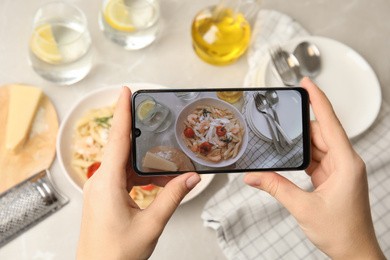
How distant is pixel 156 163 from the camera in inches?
25.3

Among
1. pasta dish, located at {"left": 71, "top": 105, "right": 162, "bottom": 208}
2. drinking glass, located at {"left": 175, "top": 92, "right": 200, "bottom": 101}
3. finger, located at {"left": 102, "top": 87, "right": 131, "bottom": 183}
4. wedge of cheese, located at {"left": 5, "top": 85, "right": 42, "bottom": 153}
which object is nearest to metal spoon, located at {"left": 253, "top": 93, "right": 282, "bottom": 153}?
drinking glass, located at {"left": 175, "top": 92, "right": 200, "bottom": 101}

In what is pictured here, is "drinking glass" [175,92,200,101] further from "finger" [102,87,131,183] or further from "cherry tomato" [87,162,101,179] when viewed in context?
"cherry tomato" [87,162,101,179]

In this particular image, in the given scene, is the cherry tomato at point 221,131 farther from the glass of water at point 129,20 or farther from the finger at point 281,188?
the glass of water at point 129,20

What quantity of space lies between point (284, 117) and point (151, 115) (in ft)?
Result: 0.75

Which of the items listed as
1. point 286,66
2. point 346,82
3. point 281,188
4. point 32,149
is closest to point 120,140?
point 281,188

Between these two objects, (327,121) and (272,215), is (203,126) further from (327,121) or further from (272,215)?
(272,215)

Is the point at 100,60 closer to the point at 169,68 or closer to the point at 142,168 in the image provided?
the point at 169,68

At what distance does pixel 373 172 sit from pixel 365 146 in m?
0.07

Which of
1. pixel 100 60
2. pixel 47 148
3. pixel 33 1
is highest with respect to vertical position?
pixel 33 1

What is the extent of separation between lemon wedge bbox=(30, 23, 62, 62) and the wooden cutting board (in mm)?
108

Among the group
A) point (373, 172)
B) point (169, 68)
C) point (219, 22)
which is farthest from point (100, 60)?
point (373, 172)

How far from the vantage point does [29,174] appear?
91 centimetres

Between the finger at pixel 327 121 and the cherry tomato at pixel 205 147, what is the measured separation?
0.20 metres

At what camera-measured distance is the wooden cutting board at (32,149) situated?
906mm
